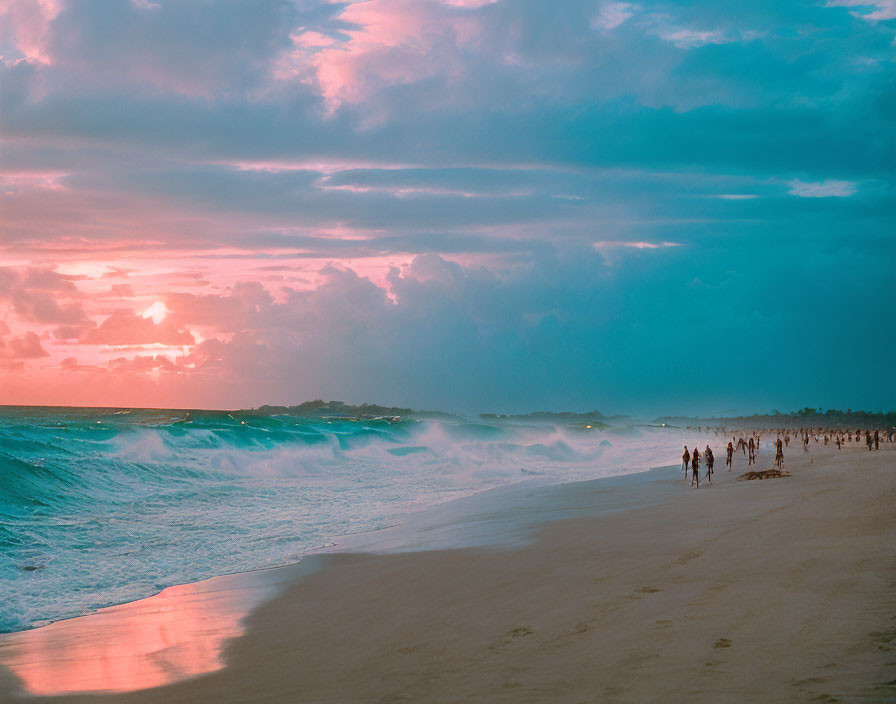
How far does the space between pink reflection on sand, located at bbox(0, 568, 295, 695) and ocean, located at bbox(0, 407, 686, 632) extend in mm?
918

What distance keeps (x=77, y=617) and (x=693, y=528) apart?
10589mm

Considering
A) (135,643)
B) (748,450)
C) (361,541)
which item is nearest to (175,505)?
(361,541)

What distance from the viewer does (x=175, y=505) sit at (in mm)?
24031

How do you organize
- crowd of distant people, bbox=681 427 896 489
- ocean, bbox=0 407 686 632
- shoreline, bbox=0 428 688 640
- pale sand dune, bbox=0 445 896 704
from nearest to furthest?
1. pale sand dune, bbox=0 445 896 704
2. shoreline, bbox=0 428 688 640
3. ocean, bbox=0 407 686 632
4. crowd of distant people, bbox=681 427 896 489

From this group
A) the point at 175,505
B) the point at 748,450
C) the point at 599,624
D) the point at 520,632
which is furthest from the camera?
the point at 748,450

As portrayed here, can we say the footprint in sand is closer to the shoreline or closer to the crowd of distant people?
the shoreline

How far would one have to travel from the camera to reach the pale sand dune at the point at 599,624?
564 cm

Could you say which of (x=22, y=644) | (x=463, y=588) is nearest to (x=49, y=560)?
(x=22, y=644)

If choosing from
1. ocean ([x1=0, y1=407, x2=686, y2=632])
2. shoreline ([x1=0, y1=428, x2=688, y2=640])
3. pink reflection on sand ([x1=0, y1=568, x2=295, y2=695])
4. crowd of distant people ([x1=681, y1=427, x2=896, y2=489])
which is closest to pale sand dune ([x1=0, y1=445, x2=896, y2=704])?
pink reflection on sand ([x1=0, y1=568, x2=295, y2=695])

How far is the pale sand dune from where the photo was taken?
5.64 metres

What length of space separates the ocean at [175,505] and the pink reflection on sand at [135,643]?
0.92 meters

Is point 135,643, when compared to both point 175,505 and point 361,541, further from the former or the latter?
point 175,505

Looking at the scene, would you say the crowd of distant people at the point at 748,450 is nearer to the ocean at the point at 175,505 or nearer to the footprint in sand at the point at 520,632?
the ocean at the point at 175,505

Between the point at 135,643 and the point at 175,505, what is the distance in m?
16.0
